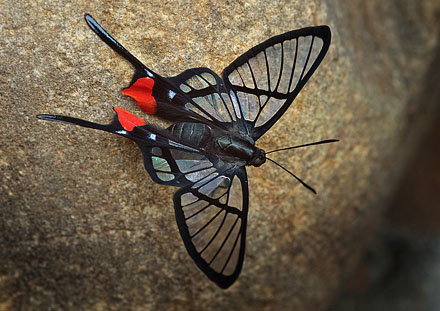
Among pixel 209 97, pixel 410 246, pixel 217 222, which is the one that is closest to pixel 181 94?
pixel 209 97

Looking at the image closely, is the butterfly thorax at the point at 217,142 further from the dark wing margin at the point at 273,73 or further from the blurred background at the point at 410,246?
the blurred background at the point at 410,246

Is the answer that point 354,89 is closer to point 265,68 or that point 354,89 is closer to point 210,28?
point 265,68

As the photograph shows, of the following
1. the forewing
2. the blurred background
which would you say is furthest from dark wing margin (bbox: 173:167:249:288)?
the blurred background

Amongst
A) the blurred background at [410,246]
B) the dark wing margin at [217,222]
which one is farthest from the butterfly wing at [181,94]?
the blurred background at [410,246]

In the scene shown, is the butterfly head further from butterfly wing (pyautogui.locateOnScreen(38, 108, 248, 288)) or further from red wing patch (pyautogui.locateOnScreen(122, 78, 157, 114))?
red wing patch (pyautogui.locateOnScreen(122, 78, 157, 114))

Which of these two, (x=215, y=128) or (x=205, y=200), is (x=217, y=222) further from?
(x=215, y=128)

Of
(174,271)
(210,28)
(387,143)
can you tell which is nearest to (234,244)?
(174,271)

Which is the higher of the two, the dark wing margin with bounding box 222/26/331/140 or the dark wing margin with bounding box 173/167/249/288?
the dark wing margin with bounding box 222/26/331/140
